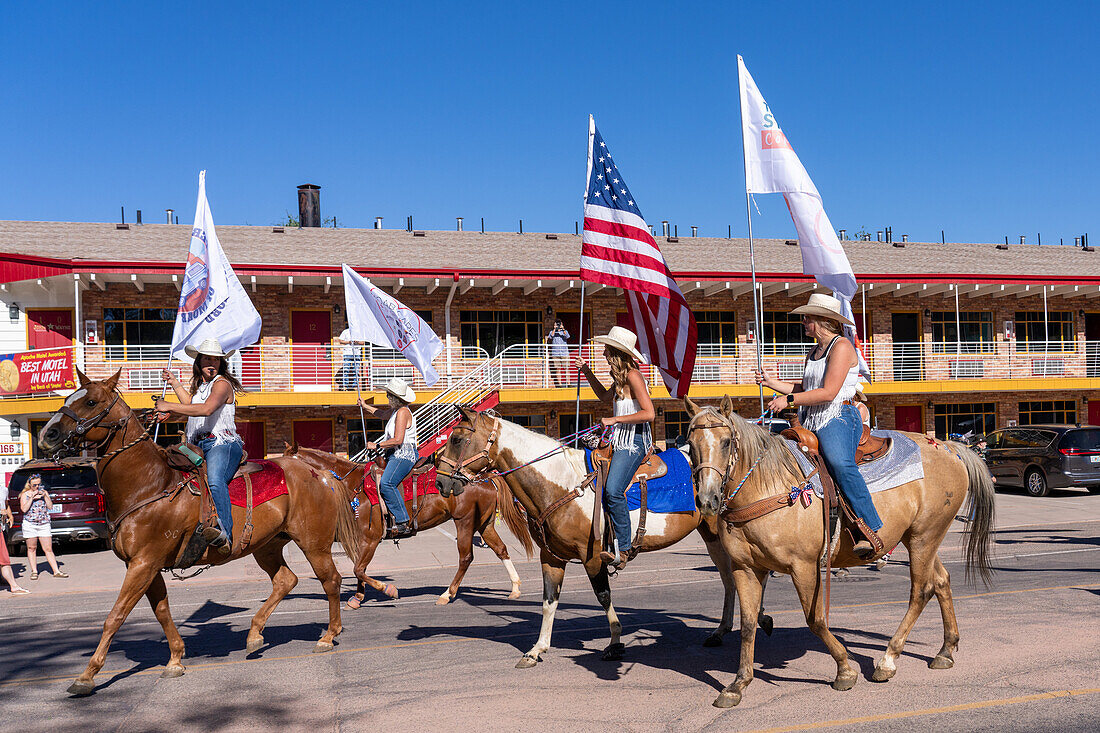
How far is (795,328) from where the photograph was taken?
31.3m

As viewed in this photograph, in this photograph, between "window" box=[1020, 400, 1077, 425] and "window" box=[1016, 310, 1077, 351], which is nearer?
"window" box=[1020, 400, 1077, 425]

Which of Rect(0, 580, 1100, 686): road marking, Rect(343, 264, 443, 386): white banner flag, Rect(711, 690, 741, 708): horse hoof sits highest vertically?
Rect(343, 264, 443, 386): white banner flag

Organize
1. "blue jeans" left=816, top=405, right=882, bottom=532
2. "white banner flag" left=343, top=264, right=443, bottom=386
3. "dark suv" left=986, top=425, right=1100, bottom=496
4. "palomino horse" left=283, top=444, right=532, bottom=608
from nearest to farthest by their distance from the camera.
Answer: "blue jeans" left=816, top=405, right=882, bottom=532, "palomino horse" left=283, top=444, right=532, bottom=608, "white banner flag" left=343, top=264, right=443, bottom=386, "dark suv" left=986, top=425, right=1100, bottom=496

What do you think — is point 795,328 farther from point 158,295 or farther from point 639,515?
point 639,515

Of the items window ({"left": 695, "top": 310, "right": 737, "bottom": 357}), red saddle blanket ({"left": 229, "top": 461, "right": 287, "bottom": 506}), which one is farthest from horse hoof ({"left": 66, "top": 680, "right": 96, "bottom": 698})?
window ({"left": 695, "top": 310, "right": 737, "bottom": 357})

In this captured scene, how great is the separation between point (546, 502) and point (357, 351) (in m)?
17.9

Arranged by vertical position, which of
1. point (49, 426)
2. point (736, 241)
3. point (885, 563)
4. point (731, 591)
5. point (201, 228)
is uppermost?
point (736, 241)

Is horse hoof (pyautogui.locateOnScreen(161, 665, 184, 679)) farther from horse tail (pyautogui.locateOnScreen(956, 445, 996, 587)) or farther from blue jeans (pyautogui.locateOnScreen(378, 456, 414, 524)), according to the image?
horse tail (pyautogui.locateOnScreen(956, 445, 996, 587))

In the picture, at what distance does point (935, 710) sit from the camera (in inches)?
247

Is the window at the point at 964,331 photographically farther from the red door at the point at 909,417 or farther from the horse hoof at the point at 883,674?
the horse hoof at the point at 883,674

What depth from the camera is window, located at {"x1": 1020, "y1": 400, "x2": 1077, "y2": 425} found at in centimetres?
3259

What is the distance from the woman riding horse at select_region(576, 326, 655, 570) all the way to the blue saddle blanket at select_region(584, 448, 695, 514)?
0.19m

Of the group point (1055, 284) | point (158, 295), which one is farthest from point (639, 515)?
point (1055, 284)

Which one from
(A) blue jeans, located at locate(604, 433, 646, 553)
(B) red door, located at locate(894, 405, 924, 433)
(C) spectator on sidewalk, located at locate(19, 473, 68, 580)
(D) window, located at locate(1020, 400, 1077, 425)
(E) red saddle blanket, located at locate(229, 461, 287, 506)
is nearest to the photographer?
(A) blue jeans, located at locate(604, 433, 646, 553)
